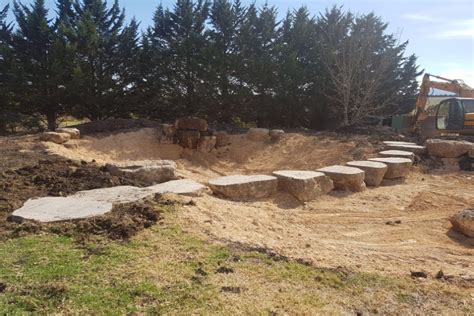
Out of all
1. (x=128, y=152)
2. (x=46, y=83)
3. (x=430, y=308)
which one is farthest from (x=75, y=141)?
(x=430, y=308)

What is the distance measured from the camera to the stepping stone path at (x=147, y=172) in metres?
4.79

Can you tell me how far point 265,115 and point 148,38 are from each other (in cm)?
483

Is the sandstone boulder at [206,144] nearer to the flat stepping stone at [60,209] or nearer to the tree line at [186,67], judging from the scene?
the tree line at [186,67]

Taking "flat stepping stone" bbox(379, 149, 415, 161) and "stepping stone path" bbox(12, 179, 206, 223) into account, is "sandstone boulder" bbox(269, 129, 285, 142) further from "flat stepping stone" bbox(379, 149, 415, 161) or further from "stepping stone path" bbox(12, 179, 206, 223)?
"stepping stone path" bbox(12, 179, 206, 223)

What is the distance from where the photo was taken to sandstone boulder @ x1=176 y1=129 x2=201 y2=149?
973 cm

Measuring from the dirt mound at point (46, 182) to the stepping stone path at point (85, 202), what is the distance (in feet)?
0.64

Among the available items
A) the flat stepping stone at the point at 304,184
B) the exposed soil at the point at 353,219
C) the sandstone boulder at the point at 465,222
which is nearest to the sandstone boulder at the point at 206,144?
the exposed soil at the point at 353,219

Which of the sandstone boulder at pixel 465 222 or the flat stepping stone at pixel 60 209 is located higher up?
the flat stepping stone at pixel 60 209

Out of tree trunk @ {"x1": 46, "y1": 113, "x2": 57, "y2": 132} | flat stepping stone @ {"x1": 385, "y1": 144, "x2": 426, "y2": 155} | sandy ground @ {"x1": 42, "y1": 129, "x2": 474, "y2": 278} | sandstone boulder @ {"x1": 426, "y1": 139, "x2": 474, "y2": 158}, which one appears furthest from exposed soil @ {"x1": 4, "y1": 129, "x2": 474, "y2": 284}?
tree trunk @ {"x1": 46, "y1": 113, "x2": 57, "y2": 132}

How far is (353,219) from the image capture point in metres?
4.42

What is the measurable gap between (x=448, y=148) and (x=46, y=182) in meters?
7.19

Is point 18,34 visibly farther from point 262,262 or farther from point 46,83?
point 262,262

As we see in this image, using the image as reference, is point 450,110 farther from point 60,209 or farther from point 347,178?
point 60,209

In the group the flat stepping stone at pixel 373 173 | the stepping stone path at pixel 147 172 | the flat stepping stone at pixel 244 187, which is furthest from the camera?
the flat stepping stone at pixel 373 173
